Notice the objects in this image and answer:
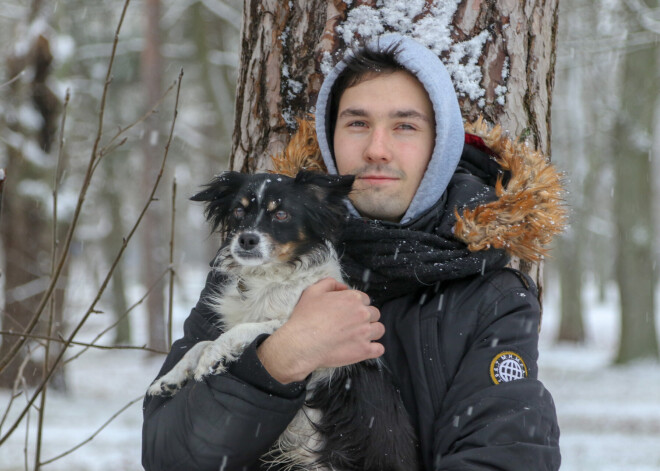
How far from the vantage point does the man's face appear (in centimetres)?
293

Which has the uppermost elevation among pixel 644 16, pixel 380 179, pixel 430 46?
pixel 644 16

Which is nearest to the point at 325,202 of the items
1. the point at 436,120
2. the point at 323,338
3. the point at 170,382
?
the point at 436,120

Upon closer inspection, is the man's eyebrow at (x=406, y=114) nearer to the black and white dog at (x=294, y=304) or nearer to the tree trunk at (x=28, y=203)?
the black and white dog at (x=294, y=304)

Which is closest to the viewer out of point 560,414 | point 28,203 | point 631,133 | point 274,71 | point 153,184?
point 274,71

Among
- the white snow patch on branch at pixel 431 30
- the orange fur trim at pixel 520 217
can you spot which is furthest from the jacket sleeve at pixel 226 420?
the white snow patch on branch at pixel 431 30

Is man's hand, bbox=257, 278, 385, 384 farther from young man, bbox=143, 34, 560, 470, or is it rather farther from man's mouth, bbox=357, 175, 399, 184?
man's mouth, bbox=357, 175, 399, 184

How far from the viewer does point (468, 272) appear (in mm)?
2656

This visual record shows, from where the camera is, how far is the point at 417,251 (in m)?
2.73

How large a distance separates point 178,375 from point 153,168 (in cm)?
1421

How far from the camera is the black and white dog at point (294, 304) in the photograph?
8.98ft

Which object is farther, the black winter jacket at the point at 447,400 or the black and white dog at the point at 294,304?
the black and white dog at the point at 294,304

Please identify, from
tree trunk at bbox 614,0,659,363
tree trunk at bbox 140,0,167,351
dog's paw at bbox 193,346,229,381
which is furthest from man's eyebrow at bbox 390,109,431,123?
tree trunk at bbox 614,0,659,363

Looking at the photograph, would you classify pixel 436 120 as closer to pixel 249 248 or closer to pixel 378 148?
pixel 378 148

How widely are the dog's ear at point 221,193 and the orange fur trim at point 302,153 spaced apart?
26cm
